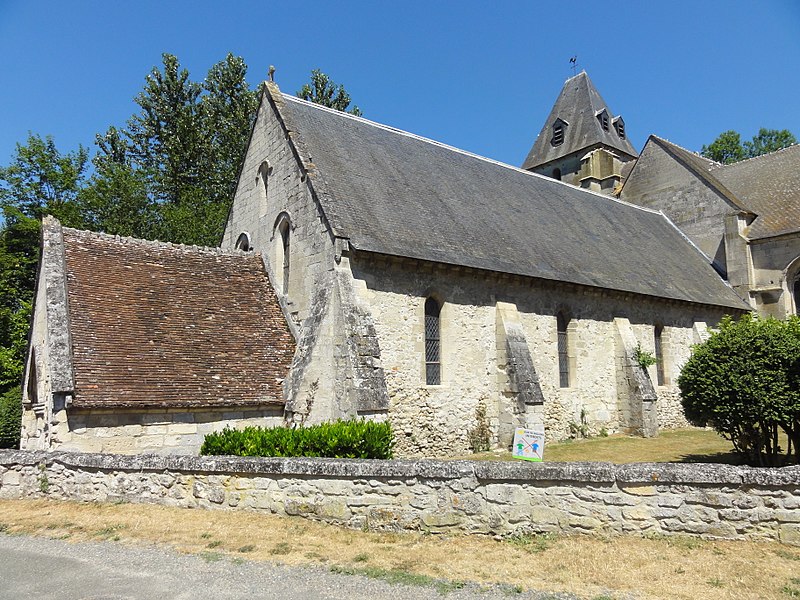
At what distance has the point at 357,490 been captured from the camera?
23.7ft

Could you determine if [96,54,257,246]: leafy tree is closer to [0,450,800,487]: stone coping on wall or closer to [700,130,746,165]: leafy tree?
[0,450,800,487]: stone coping on wall

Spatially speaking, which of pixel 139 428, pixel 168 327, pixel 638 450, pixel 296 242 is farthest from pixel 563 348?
pixel 139 428

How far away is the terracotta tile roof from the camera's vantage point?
11297 mm

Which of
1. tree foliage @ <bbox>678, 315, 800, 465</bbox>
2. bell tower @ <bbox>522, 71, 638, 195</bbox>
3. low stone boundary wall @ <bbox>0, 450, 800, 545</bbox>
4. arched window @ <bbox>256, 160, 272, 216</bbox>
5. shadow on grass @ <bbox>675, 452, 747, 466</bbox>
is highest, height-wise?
bell tower @ <bbox>522, 71, 638, 195</bbox>

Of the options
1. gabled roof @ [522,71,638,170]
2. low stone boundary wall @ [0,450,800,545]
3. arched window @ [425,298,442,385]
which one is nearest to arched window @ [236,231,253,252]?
arched window @ [425,298,442,385]

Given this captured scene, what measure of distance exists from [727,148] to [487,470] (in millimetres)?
47293

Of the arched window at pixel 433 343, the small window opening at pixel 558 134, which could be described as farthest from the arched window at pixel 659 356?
the small window opening at pixel 558 134

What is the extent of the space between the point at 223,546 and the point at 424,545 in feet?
7.33

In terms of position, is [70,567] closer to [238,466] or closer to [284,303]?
[238,466]

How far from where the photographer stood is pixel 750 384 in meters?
11.2

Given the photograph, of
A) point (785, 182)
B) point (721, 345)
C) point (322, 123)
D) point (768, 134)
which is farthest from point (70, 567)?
point (768, 134)

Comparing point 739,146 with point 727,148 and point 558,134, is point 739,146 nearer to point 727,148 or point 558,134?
point 727,148

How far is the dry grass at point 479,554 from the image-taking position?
5.43m

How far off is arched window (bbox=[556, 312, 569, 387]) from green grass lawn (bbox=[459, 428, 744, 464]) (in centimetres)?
186
